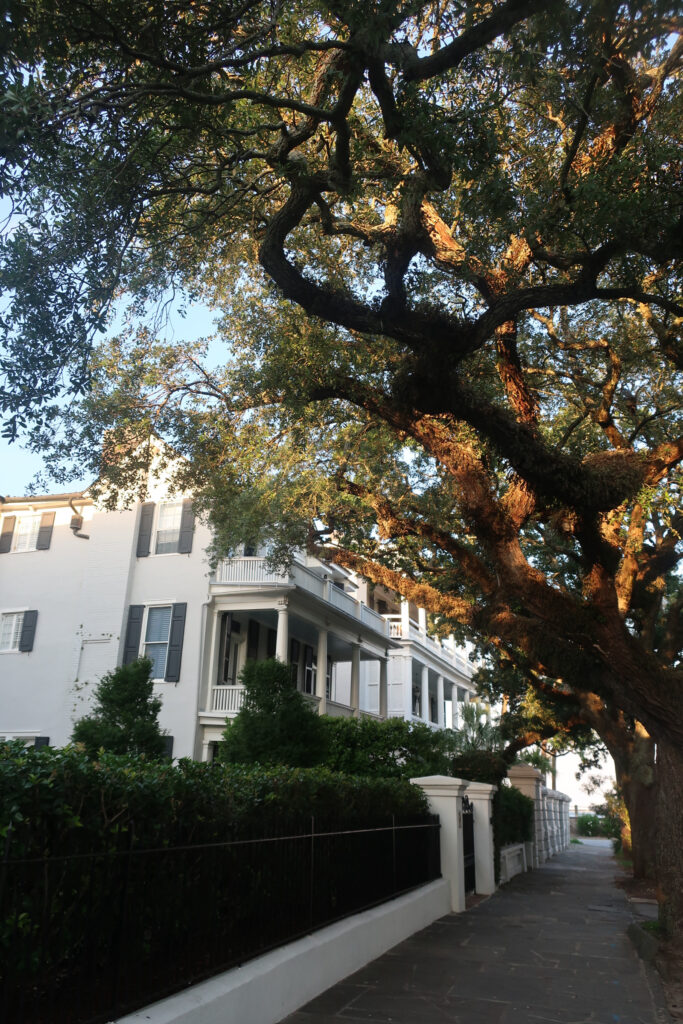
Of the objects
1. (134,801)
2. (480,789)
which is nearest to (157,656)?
(480,789)

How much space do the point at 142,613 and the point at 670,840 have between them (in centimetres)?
1511

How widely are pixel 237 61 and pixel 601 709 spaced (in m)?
16.2

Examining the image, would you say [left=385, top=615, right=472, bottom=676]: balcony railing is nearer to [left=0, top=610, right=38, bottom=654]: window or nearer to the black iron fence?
[left=0, top=610, right=38, bottom=654]: window

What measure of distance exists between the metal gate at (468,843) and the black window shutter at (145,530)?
12041mm

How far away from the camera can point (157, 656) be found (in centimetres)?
2102

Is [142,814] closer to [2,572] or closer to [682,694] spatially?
[682,694]

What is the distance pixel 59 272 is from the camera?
778 centimetres

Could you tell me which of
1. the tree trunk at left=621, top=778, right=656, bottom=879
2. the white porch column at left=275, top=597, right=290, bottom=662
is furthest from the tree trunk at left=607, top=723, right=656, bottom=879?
the white porch column at left=275, top=597, right=290, bottom=662

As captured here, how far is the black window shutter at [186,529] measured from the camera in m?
21.6

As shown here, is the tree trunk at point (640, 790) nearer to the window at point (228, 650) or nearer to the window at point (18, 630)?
the window at point (228, 650)

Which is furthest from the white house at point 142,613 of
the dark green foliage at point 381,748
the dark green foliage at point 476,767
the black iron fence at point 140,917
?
the black iron fence at point 140,917

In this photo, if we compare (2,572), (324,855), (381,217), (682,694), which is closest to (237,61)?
(381,217)

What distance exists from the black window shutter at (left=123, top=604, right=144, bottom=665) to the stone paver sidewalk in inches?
476

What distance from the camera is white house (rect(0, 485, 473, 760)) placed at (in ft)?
67.1
